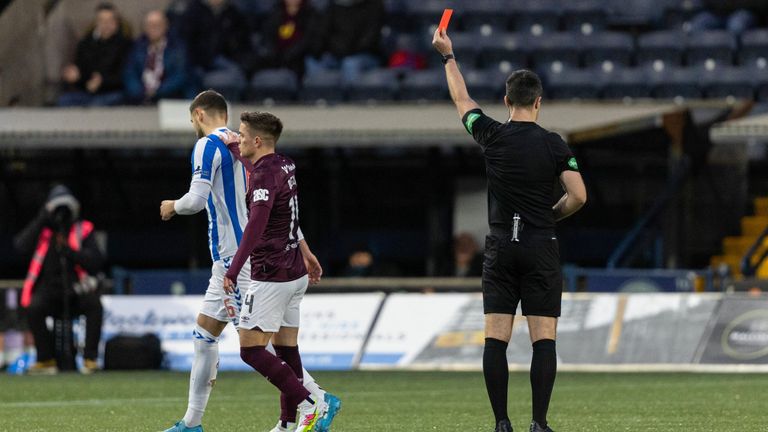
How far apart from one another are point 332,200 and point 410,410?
11018 millimetres

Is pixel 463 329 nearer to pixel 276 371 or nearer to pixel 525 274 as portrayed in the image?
pixel 276 371

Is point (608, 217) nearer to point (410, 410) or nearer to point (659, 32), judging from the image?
point (659, 32)

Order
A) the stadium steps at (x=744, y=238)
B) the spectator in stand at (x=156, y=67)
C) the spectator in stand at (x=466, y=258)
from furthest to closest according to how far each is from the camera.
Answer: the spectator in stand at (x=156, y=67) < the stadium steps at (x=744, y=238) < the spectator in stand at (x=466, y=258)

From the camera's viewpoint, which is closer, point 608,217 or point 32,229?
point 32,229

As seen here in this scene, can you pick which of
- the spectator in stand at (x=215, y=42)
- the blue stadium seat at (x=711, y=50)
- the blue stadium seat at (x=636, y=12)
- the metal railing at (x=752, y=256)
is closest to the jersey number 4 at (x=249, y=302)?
the metal railing at (x=752, y=256)

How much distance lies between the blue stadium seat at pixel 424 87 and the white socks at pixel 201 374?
498 inches

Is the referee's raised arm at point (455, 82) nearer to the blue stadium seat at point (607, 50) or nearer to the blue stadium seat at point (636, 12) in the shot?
the blue stadium seat at point (607, 50)

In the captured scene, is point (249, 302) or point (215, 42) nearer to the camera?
point (249, 302)

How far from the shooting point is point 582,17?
23047 millimetres

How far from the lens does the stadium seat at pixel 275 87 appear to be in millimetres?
21641

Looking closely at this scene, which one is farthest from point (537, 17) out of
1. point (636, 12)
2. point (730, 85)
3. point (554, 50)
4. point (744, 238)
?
point (744, 238)

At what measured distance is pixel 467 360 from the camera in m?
16.3

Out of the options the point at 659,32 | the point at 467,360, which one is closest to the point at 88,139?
the point at 467,360

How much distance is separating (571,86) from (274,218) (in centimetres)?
1328
